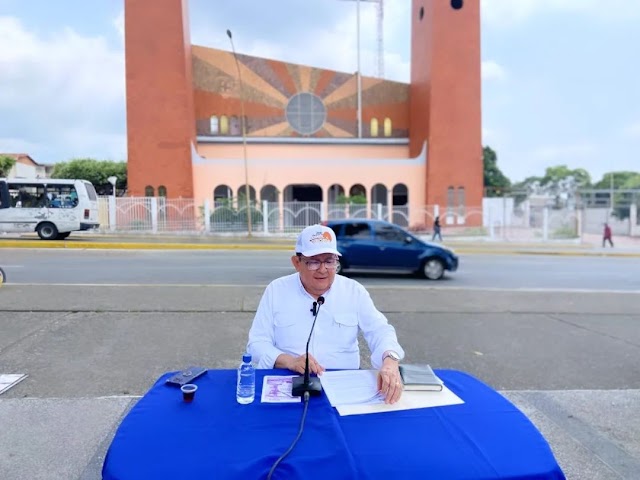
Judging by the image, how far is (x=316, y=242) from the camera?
2760mm

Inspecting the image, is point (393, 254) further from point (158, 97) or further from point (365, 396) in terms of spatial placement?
point (158, 97)

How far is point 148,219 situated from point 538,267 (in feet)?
59.6

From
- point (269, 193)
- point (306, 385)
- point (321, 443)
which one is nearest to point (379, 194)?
point (269, 193)

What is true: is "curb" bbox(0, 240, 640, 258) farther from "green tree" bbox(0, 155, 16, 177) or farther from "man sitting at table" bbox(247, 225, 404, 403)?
"green tree" bbox(0, 155, 16, 177)

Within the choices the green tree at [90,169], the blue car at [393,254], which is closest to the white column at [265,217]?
the blue car at [393,254]

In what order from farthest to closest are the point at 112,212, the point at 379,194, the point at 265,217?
the point at 379,194, the point at 265,217, the point at 112,212

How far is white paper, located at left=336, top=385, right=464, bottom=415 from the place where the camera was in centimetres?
215

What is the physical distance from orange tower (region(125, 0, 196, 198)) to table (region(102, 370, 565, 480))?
2819 centimetres

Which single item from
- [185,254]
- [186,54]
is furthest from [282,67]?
[185,254]

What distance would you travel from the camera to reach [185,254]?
650 inches

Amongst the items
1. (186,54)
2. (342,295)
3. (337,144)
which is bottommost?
(342,295)

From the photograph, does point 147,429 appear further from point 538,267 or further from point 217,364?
point 538,267

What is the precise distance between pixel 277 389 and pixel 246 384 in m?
0.15

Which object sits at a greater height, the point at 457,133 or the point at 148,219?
the point at 457,133
